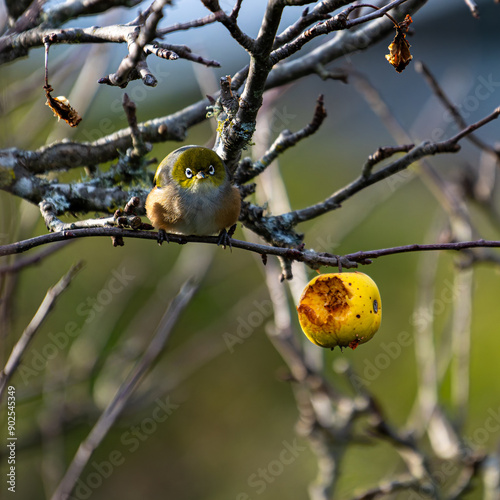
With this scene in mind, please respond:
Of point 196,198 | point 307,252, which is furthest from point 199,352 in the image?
point 307,252

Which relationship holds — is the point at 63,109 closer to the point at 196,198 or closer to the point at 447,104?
the point at 196,198

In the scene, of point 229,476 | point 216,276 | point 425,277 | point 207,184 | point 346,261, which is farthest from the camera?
point 216,276

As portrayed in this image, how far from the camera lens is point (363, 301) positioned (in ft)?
5.17

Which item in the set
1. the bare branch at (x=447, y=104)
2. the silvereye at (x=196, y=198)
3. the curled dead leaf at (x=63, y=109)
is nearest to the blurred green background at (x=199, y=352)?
the bare branch at (x=447, y=104)

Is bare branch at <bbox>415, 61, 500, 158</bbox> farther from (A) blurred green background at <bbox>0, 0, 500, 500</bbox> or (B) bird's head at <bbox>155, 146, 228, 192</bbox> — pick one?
(B) bird's head at <bbox>155, 146, 228, 192</bbox>

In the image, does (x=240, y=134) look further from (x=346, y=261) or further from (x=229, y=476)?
(x=229, y=476)

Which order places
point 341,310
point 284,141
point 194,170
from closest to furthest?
point 341,310 → point 284,141 → point 194,170

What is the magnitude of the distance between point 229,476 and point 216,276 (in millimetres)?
1514

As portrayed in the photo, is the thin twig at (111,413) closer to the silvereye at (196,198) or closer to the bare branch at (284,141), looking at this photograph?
the silvereye at (196,198)

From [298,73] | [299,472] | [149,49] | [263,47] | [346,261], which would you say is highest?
[298,73]

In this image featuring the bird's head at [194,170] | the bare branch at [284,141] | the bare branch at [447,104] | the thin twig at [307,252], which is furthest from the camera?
the bare branch at [447,104]

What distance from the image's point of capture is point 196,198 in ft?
7.68

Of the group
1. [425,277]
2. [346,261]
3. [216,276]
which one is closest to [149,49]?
[346,261]

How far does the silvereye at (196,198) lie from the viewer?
2.26 meters
